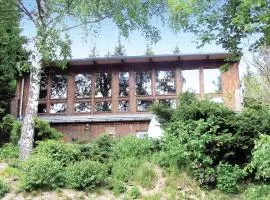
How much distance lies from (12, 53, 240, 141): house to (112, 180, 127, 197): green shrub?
314 inches

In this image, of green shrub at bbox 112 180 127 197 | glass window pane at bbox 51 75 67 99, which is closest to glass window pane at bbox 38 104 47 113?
glass window pane at bbox 51 75 67 99

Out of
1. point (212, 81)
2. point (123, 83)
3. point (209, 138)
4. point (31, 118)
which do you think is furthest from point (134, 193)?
point (212, 81)

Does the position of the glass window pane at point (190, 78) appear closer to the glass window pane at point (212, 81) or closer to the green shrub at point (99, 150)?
the glass window pane at point (212, 81)

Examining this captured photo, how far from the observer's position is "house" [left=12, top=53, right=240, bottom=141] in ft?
66.9

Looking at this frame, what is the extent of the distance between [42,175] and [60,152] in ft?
5.21

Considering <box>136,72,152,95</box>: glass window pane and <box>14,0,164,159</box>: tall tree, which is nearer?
<box>14,0,164,159</box>: tall tree

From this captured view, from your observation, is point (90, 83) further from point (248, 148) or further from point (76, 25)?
point (248, 148)

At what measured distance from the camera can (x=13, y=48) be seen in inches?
639

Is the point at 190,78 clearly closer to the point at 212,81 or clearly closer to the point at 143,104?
the point at 212,81

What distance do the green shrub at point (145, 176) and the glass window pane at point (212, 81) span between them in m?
9.18

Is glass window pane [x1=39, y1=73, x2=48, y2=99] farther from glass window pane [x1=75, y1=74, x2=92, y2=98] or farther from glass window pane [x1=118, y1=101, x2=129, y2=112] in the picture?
glass window pane [x1=118, y1=101, x2=129, y2=112]

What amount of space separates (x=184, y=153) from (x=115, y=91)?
9.95 m

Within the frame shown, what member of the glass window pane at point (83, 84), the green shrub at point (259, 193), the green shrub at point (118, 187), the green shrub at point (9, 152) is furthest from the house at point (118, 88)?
the green shrub at point (259, 193)

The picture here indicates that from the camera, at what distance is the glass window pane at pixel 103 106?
2127 cm
